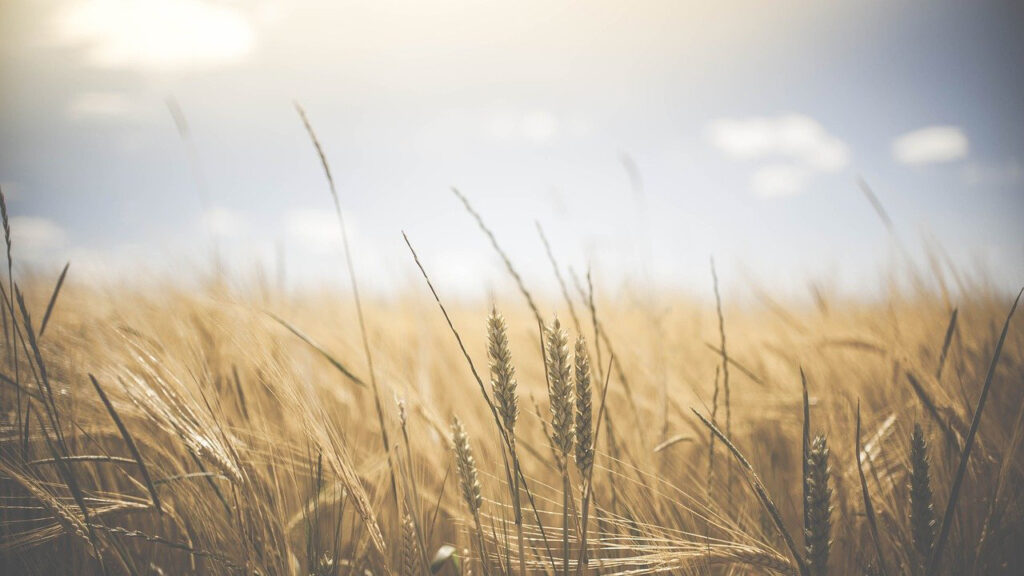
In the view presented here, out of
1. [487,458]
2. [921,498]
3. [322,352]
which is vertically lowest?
[487,458]

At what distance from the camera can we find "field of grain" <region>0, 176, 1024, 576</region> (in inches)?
22.0

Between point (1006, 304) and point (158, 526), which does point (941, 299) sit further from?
point (158, 526)

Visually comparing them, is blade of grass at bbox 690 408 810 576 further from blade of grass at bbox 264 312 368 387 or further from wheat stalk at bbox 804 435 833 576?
blade of grass at bbox 264 312 368 387

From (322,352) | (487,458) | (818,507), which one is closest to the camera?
(818,507)

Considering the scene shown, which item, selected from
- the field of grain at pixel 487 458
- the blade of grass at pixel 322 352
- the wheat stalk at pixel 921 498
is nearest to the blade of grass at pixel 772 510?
the field of grain at pixel 487 458

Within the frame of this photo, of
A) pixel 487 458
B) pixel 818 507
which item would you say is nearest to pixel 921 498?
pixel 818 507

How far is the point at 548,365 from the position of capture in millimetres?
535

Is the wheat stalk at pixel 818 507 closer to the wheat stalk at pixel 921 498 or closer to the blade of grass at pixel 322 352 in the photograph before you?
the wheat stalk at pixel 921 498

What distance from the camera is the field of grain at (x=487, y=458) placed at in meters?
0.56

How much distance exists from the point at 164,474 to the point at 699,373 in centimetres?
164

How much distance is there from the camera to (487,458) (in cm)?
104

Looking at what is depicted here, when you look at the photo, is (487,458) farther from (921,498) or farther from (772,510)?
(921,498)

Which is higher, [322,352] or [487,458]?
[322,352]

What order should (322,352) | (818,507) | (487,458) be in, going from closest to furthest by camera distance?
1. (818,507)
2. (322,352)
3. (487,458)
